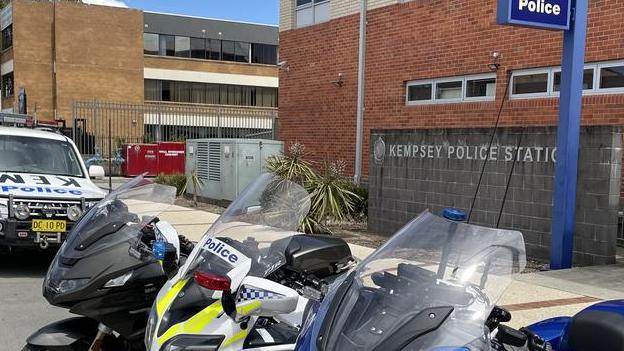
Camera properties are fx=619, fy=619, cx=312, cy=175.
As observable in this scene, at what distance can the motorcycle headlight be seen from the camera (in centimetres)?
264

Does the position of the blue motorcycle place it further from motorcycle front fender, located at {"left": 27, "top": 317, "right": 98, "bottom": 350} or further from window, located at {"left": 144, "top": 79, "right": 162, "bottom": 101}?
window, located at {"left": 144, "top": 79, "right": 162, "bottom": 101}

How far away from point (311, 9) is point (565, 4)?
1008cm

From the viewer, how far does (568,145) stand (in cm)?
817

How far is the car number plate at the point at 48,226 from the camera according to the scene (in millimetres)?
7625

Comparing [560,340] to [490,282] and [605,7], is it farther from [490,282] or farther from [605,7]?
[605,7]

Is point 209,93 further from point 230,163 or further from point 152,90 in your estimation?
point 230,163

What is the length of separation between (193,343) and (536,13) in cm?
684

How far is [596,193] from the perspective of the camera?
838cm

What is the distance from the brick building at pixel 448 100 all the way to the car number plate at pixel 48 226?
564 cm

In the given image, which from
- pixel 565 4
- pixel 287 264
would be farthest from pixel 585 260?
pixel 287 264

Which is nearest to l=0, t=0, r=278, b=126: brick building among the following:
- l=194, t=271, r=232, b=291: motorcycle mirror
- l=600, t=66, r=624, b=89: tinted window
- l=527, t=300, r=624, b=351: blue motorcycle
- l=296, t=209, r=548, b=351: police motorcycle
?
l=600, t=66, r=624, b=89: tinted window

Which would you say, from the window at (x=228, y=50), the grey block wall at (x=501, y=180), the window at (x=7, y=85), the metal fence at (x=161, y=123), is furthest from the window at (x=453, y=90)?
the window at (x=228, y=50)

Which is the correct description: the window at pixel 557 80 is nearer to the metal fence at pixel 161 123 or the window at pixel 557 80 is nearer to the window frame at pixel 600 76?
the window frame at pixel 600 76

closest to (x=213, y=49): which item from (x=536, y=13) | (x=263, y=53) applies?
(x=263, y=53)
